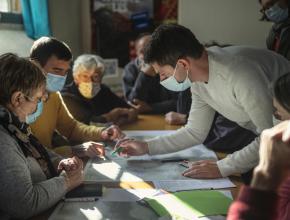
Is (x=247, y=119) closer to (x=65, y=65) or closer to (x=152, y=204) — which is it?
(x=152, y=204)

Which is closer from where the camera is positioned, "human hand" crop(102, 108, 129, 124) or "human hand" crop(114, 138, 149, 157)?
"human hand" crop(114, 138, 149, 157)

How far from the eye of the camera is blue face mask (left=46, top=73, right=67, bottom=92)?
1.63 m

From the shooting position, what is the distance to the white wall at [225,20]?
3.42 metres

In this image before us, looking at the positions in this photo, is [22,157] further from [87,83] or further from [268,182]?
[87,83]

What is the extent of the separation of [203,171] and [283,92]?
0.40 m

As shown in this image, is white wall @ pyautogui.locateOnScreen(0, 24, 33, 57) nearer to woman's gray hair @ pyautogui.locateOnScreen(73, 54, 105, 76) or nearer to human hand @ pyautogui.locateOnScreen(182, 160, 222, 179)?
woman's gray hair @ pyautogui.locateOnScreen(73, 54, 105, 76)

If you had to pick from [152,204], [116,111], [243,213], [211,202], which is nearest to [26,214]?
[152,204]

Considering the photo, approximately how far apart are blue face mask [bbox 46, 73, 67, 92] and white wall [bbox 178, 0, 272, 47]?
2.01 m

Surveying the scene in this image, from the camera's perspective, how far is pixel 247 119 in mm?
1512

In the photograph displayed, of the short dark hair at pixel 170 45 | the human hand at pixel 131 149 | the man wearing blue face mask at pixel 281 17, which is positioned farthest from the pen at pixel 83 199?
the man wearing blue face mask at pixel 281 17

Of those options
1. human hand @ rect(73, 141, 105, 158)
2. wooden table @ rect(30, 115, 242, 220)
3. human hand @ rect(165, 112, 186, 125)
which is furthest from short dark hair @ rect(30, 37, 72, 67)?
human hand @ rect(165, 112, 186, 125)

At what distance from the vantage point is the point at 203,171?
4.49ft

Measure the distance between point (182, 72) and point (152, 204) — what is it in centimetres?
56

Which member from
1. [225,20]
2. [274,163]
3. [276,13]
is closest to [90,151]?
[274,163]
